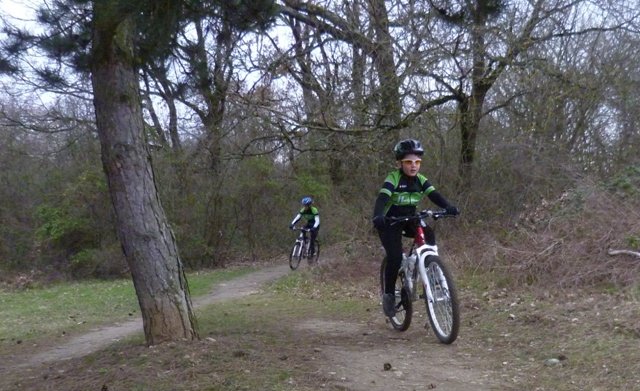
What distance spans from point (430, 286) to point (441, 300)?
21 cm

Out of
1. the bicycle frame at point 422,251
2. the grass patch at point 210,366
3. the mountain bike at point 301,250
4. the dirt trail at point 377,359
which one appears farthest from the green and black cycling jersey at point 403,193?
the mountain bike at point 301,250

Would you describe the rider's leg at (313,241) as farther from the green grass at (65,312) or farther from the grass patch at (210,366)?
the grass patch at (210,366)

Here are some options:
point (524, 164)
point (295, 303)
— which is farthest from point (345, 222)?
point (295, 303)

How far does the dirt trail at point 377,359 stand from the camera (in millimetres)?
5344

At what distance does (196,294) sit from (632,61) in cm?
1044

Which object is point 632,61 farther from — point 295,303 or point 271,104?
point 295,303

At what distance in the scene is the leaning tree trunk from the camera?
20.3 ft

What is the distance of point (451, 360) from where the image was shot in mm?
6098

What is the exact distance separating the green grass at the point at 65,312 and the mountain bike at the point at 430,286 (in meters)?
5.32

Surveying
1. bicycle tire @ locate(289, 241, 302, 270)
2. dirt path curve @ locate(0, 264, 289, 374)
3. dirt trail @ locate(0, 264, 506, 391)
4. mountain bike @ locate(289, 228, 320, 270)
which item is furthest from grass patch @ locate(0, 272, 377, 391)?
bicycle tire @ locate(289, 241, 302, 270)

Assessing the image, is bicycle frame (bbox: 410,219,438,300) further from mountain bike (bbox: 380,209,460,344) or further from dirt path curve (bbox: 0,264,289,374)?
dirt path curve (bbox: 0,264,289,374)

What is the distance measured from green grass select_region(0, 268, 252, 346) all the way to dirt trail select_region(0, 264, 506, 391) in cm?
144

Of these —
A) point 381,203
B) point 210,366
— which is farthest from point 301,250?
point 210,366

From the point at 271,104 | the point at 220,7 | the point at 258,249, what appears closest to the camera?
the point at 220,7
